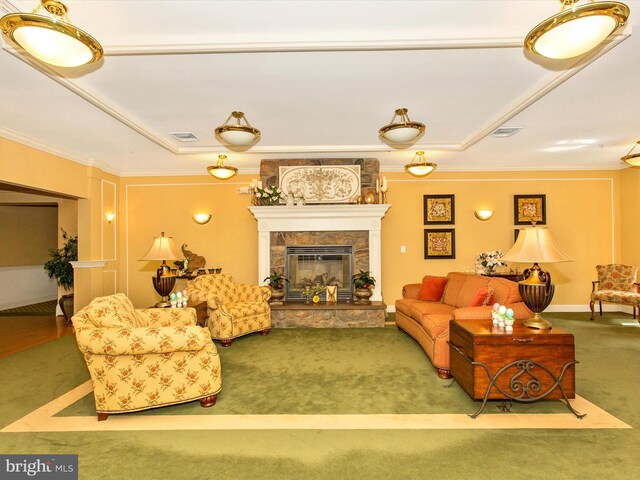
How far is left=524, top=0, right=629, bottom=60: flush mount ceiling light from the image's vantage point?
6.02ft

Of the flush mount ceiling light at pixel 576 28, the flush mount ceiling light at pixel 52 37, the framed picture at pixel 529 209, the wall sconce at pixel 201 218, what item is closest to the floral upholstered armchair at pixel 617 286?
the framed picture at pixel 529 209

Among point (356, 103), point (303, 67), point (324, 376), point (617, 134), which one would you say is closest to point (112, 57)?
point (303, 67)

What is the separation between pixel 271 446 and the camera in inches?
92.6

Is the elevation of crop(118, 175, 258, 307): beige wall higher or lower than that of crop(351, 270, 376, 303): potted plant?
higher

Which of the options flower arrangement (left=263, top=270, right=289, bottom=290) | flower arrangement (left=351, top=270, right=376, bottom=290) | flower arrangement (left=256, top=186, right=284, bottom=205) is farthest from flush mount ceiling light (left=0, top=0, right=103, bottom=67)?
flower arrangement (left=351, top=270, right=376, bottom=290)

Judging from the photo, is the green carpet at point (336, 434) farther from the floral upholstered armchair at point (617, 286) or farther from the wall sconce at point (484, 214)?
the wall sconce at point (484, 214)

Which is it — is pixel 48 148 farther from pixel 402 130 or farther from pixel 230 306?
pixel 402 130

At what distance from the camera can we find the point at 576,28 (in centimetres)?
196

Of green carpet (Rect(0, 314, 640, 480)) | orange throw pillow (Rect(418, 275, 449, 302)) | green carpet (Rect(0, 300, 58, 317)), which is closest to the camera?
green carpet (Rect(0, 314, 640, 480))

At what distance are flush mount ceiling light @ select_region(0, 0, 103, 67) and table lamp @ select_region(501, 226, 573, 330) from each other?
352 centimetres

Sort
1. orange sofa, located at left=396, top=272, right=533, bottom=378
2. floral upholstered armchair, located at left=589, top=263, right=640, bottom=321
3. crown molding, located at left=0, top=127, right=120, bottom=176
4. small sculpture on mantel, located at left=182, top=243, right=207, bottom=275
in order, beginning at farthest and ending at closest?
1. small sculpture on mantel, located at left=182, top=243, right=207, bottom=275
2. floral upholstered armchair, located at left=589, top=263, right=640, bottom=321
3. crown molding, located at left=0, top=127, right=120, bottom=176
4. orange sofa, located at left=396, top=272, right=533, bottom=378

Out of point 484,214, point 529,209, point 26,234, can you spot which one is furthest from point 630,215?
point 26,234

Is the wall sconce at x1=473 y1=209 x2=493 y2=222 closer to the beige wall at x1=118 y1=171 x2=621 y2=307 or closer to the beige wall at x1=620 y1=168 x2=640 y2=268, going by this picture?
the beige wall at x1=118 y1=171 x2=621 y2=307

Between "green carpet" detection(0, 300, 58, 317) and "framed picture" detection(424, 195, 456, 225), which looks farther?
"green carpet" detection(0, 300, 58, 317)
